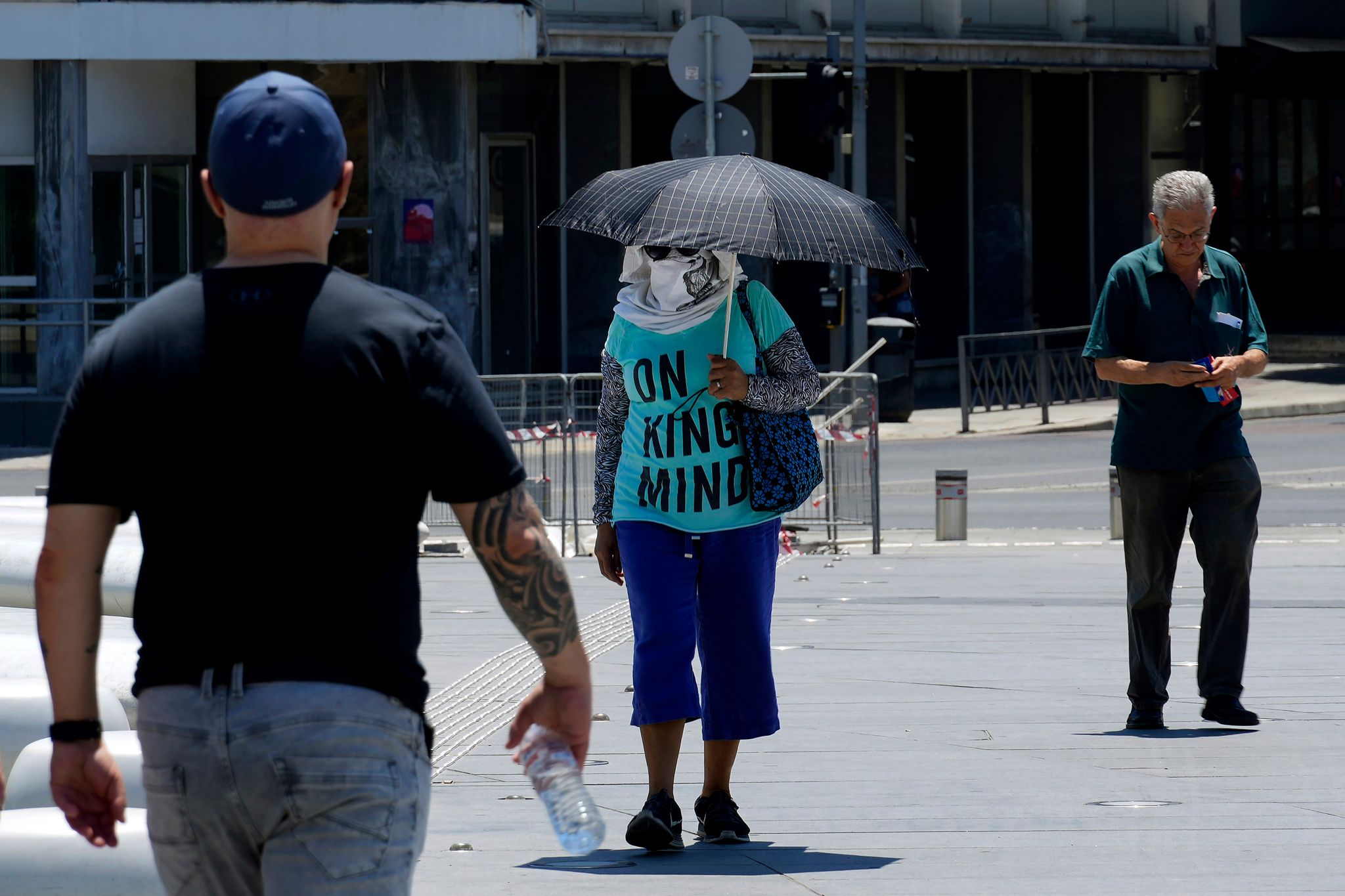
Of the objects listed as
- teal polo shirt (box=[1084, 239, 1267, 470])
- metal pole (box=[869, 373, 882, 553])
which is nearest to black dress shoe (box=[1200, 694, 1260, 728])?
teal polo shirt (box=[1084, 239, 1267, 470])

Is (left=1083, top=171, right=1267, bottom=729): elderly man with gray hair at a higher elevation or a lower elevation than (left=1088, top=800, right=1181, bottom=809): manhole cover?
higher

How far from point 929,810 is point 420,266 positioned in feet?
67.8

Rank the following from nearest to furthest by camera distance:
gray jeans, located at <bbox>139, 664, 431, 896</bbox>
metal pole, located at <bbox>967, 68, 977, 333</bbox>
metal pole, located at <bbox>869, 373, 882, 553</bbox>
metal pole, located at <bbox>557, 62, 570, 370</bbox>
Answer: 1. gray jeans, located at <bbox>139, 664, 431, 896</bbox>
2. metal pole, located at <bbox>869, 373, 882, 553</bbox>
3. metal pole, located at <bbox>557, 62, 570, 370</bbox>
4. metal pole, located at <bbox>967, 68, 977, 333</bbox>

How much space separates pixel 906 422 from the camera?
25.8m

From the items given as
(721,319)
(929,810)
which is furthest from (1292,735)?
(721,319)

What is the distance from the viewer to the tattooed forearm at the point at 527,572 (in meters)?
3.19

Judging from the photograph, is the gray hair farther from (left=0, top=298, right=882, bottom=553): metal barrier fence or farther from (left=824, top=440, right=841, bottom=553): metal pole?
(left=824, top=440, right=841, bottom=553): metal pole

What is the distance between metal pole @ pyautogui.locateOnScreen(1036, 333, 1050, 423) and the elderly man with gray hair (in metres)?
17.8

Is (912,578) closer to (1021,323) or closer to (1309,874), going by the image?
(1309,874)

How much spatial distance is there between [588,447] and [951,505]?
2.44 m

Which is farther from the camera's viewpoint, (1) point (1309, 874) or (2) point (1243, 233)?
(2) point (1243, 233)

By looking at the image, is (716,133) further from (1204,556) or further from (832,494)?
(1204,556)

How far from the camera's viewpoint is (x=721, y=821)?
564 cm

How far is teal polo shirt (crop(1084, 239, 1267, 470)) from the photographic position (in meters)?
7.30
